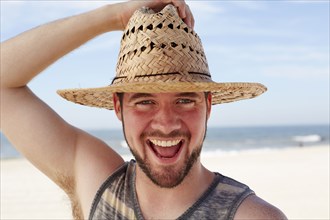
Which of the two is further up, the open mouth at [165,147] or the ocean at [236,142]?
the ocean at [236,142]

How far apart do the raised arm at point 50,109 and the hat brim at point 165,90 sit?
6.8 inches

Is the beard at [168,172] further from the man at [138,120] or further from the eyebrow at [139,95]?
the eyebrow at [139,95]

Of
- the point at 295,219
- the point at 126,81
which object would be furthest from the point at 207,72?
the point at 295,219

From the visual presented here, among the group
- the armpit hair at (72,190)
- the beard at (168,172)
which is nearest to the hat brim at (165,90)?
the beard at (168,172)

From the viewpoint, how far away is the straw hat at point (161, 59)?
195 cm

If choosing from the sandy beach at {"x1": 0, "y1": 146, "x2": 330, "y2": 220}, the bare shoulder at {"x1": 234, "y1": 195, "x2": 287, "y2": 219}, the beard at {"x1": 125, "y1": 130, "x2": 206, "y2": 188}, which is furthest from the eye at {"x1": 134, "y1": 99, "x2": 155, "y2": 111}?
the sandy beach at {"x1": 0, "y1": 146, "x2": 330, "y2": 220}

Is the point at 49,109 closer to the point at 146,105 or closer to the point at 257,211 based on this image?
the point at 146,105

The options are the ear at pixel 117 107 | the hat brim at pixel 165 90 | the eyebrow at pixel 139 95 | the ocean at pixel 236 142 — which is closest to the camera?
the hat brim at pixel 165 90

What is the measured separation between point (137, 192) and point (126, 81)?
1.62 feet

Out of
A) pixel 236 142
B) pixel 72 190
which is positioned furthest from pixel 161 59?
pixel 236 142

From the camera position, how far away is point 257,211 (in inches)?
77.3

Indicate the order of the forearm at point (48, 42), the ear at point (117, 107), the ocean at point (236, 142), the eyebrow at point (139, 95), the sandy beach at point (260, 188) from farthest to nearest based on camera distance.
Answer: the ocean at point (236, 142) < the sandy beach at point (260, 188) < the forearm at point (48, 42) < the ear at point (117, 107) < the eyebrow at point (139, 95)

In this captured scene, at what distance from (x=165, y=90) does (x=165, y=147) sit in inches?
9.5

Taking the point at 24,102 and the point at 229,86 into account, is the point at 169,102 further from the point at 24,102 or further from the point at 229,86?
the point at 24,102
